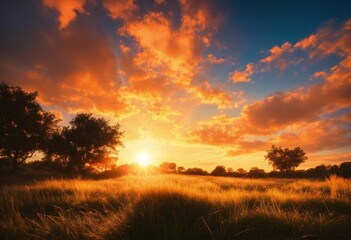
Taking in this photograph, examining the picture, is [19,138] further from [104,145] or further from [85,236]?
[85,236]

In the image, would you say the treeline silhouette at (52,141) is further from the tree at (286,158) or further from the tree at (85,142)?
the tree at (286,158)

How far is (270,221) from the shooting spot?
18.3ft

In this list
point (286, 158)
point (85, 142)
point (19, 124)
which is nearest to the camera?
point (19, 124)

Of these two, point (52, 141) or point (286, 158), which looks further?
point (286, 158)

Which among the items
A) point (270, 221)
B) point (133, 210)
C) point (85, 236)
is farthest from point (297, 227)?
point (85, 236)

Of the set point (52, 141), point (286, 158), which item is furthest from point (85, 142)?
point (286, 158)

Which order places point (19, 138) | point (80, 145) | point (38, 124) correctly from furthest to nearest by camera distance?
1. point (80, 145)
2. point (38, 124)
3. point (19, 138)

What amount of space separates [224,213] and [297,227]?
5.41ft

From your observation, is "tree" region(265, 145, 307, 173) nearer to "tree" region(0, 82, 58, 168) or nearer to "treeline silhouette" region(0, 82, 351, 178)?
"treeline silhouette" region(0, 82, 351, 178)

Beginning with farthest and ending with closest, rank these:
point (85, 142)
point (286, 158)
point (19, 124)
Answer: point (286, 158) < point (85, 142) < point (19, 124)

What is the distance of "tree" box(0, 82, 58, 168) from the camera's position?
3102cm

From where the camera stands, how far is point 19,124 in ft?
104

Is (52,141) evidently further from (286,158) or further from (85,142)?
(286,158)

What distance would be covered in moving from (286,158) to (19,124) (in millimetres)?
65579
